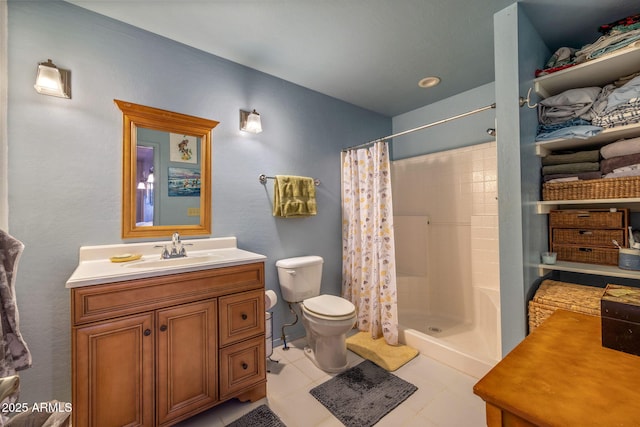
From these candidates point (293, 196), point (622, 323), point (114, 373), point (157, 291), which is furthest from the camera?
point (293, 196)

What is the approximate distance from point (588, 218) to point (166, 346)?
2.46 m

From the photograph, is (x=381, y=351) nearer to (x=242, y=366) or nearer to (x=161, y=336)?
(x=242, y=366)

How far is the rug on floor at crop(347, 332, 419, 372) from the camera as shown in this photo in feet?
6.34

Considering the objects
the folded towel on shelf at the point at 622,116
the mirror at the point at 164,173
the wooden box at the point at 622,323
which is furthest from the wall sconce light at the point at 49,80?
the folded towel on shelf at the point at 622,116

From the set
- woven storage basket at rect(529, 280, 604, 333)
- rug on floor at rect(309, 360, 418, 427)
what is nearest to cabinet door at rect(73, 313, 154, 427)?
rug on floor at rect(309, 360, 418, 427)

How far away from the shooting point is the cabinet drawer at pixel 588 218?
1.44 meters

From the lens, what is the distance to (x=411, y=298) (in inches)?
109

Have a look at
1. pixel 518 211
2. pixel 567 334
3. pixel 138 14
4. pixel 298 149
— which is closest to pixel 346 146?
pixel 298 149

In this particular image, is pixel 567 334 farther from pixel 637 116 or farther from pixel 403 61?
pixel 403 61

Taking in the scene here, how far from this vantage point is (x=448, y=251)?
8.73 feet

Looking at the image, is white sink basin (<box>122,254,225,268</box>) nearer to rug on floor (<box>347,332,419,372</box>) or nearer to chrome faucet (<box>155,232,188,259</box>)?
chrome faucet (<box>155,232,188,259</box>)

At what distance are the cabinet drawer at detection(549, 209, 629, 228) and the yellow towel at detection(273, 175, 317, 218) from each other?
1.71m

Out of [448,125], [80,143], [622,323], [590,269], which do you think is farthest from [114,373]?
[448,125]

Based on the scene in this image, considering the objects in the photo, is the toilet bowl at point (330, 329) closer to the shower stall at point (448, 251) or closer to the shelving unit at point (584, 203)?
the shower stall at point (448, 251)
